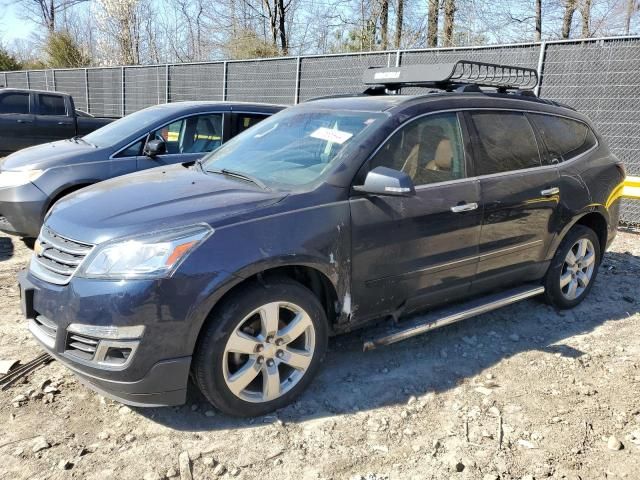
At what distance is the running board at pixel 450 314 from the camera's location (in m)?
3.37

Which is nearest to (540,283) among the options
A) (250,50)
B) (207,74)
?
(207,74)

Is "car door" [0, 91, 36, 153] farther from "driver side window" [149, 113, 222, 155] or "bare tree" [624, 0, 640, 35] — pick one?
"bare tree" [624, 0, 640, 35]

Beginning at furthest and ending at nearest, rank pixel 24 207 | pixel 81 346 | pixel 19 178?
pixel 19 178 < pixel 24 207 < pixel 81 346

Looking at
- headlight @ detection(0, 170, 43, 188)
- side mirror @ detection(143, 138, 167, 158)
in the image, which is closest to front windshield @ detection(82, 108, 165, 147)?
side mirror @ detection(143, 138, 167, 158)

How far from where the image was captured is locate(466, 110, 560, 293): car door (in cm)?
377

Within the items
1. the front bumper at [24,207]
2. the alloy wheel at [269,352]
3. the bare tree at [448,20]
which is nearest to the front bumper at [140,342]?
the alloy wheel at [269,352]

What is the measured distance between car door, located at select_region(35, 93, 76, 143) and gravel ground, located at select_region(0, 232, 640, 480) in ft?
30.0

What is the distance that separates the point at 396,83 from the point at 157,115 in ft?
10.1

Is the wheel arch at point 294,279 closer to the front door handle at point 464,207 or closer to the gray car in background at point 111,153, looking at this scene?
the front door handle at point 464,207

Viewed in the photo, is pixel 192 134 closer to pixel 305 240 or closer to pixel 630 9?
pixel 305 240

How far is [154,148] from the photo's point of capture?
571cm

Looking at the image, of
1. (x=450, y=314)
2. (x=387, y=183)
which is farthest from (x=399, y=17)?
(x=387, y=183)

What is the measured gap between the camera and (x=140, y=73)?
16.4 m

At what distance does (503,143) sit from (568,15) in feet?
49.4
